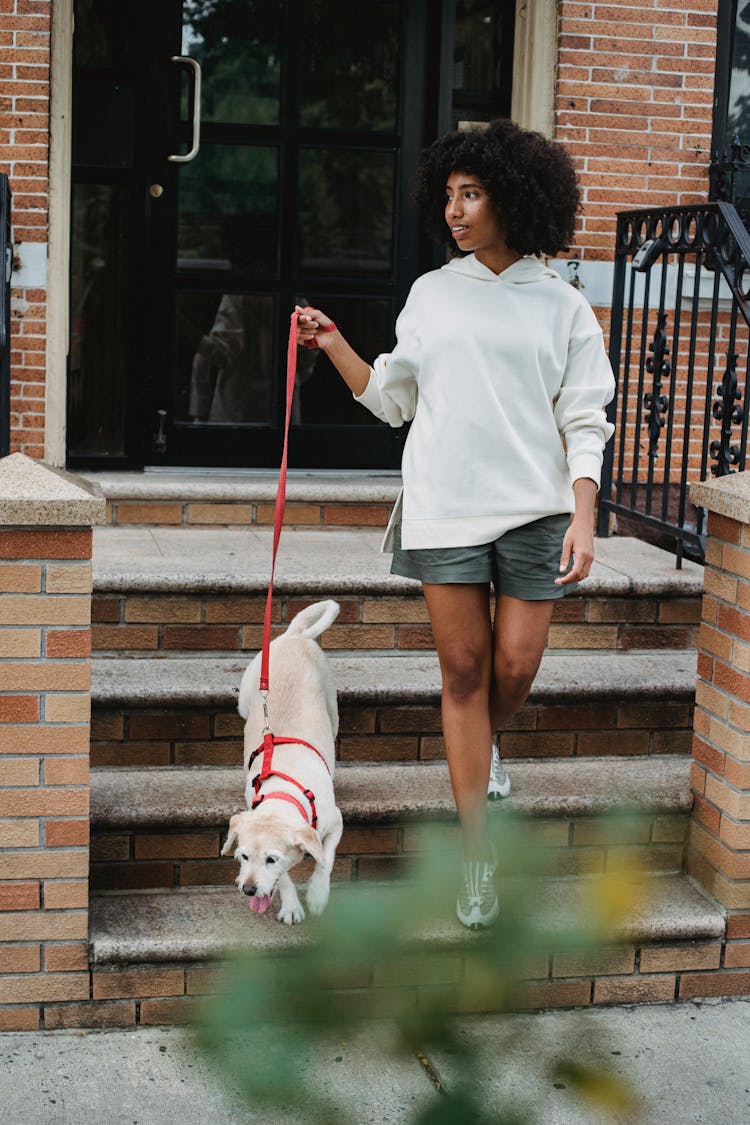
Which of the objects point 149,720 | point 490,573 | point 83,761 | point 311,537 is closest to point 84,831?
point 83,761

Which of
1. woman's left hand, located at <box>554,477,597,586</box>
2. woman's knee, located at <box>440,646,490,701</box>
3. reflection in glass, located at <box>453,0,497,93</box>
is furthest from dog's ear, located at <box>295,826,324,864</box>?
reflection in glass, located at <box>453,0,497,93</box>

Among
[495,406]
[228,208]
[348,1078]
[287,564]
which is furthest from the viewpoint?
[228,208]

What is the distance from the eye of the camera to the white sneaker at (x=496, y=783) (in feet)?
11.4

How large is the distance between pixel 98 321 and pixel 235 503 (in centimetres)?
119

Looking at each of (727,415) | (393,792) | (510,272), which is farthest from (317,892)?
(727,415)

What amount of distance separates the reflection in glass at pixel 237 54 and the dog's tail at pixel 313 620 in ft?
9.37

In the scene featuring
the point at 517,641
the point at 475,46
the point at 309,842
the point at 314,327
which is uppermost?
the point at 475,46

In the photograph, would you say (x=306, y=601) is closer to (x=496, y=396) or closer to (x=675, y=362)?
(x=496, y=396)

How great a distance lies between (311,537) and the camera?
16.5 feet

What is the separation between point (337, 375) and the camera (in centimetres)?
588

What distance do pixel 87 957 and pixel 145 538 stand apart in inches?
84.3

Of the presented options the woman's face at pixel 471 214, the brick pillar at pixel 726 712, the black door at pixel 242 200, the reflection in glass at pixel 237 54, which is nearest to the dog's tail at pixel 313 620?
the brick pillar at pixel 726 712

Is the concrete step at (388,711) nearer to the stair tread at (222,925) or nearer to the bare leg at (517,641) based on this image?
the stair tread at (222,925)

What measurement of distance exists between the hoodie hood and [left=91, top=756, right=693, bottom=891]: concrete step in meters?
1.28
